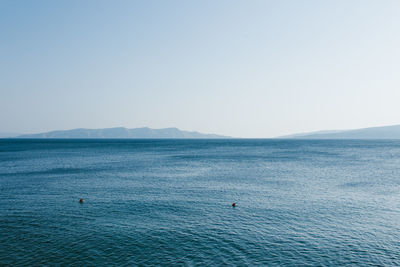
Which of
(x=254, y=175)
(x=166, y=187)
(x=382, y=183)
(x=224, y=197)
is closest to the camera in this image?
(x=224, y=197)

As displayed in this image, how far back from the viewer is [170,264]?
27484 mm

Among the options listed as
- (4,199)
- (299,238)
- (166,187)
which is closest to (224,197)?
(166,187)

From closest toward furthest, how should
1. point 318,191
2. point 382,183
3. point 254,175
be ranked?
point 318,191
point 382,183
point 254,175

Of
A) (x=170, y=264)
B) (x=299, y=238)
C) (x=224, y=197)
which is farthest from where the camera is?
(x=224, y=197)

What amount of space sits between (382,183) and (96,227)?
7113cm

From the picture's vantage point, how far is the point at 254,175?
83625 mm

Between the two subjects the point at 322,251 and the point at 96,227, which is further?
the point at 96,227

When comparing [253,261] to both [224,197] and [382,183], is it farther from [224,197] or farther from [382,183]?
[382,183]

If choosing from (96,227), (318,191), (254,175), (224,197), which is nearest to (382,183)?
(318,191)

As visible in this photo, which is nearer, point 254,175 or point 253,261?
point 253,261

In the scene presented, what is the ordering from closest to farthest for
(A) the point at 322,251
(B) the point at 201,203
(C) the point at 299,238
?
(A) the point at 322,251
(C) the point at 299,238
(B) the point at 201,203

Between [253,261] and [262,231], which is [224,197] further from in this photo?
[253,261]

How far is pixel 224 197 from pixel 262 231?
62.2 feet

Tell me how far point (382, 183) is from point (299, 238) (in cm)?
5034
